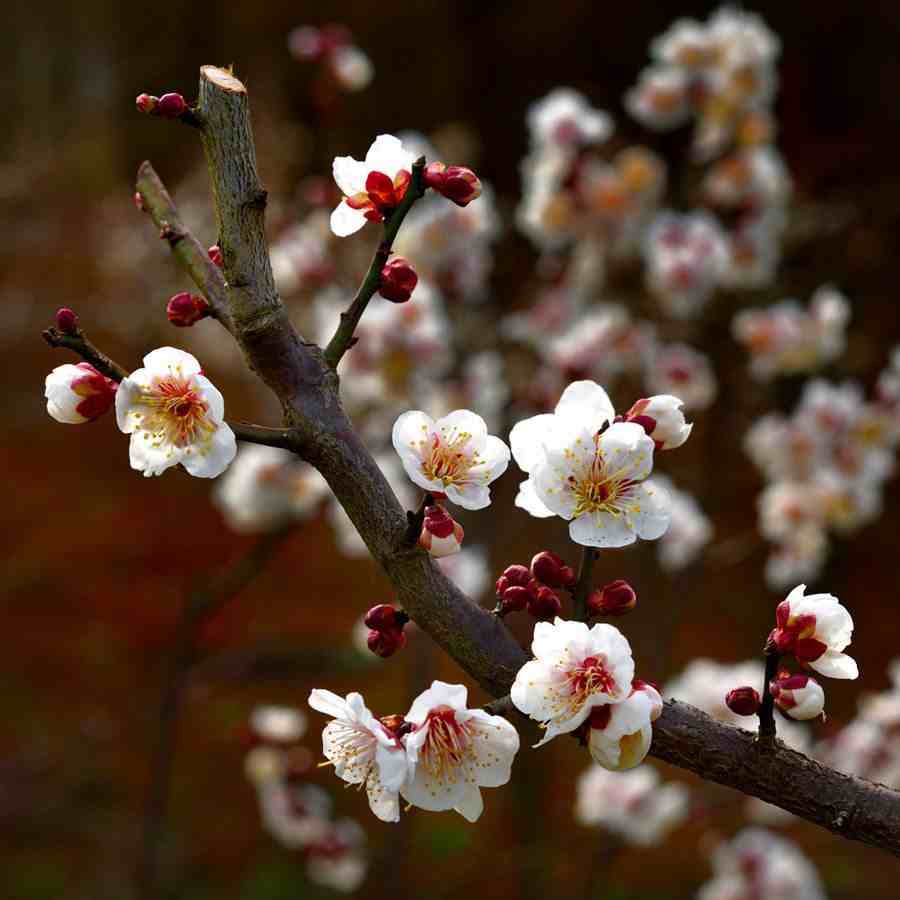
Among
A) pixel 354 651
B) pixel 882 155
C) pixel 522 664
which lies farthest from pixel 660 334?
pixel 522 664

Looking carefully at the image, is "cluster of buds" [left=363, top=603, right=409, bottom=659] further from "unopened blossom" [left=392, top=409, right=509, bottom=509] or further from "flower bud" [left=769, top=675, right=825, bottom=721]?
"flower bud" [left=769, top=675, right=825, bottom=721]

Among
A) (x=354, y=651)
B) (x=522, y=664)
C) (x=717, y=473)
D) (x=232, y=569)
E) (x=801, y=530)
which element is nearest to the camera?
(x=522, y=664)

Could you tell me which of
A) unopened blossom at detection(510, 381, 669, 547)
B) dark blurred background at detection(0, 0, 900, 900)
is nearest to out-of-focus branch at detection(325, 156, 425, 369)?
unopened blossom at detection(510, 381, 669, 547)

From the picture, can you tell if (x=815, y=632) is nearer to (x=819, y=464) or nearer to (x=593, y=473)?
(x=593, y=473)

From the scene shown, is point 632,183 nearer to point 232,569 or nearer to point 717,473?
point 232,569

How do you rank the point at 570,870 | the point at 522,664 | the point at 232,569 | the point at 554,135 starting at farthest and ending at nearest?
the point at 570,870
the point at 554,135
the point at 232,569
the point at 522,664

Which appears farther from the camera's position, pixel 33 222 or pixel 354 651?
pixel 354 651

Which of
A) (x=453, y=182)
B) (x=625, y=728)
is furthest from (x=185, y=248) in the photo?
(x=625, y=728)
